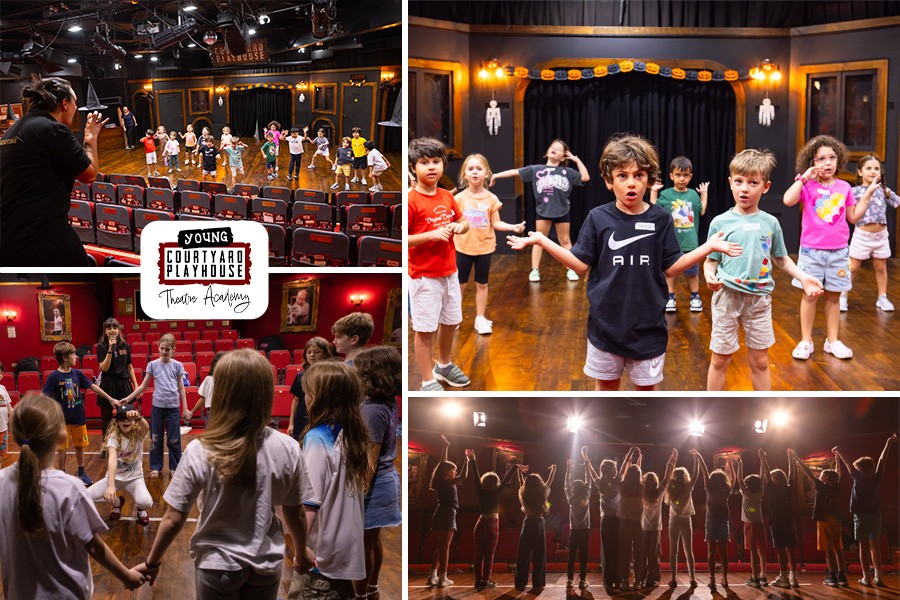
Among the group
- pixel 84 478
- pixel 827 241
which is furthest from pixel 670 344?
pixel 84 478

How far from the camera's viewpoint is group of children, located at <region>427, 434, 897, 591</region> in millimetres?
3904

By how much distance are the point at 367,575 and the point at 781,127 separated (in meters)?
3.05

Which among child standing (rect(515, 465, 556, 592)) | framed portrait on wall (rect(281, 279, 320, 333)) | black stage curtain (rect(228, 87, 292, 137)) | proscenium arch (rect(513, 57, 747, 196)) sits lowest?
child standing (rect(515, 465, 556, 592))

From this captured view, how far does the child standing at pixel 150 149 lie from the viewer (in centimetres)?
334

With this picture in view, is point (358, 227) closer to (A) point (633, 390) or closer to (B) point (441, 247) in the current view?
(B) point (441, 247)

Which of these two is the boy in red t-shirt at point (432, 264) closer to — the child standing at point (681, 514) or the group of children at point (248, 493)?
the group of children at point (248, 493)

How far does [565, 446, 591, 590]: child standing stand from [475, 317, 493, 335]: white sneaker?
0.86 m

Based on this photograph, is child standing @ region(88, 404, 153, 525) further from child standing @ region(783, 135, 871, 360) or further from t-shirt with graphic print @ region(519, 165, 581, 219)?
child standing @ region(783, 135, 871, 360)

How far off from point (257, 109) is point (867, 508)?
3019mm

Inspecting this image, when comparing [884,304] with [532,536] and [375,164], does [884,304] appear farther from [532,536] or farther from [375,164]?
[375,164]

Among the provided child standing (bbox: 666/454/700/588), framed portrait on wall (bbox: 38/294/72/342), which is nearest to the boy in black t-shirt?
child standing (bbox: 666/454/700/588)

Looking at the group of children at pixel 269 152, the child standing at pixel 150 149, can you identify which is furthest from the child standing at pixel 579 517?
the child standing at pixel 150 149

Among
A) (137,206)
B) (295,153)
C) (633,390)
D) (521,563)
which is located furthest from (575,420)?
(137,206)

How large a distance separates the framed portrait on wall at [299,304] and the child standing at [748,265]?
4.71 feet
